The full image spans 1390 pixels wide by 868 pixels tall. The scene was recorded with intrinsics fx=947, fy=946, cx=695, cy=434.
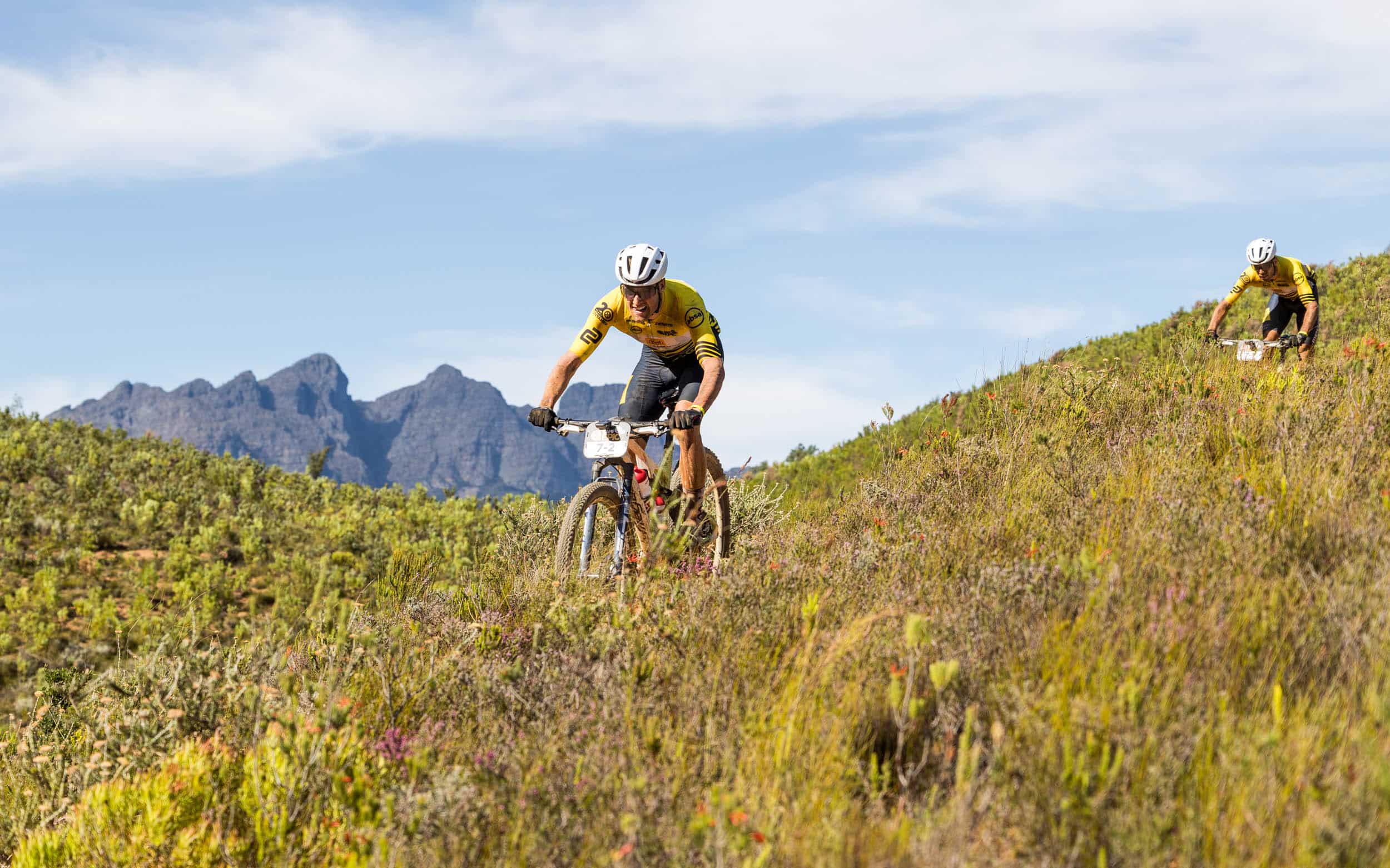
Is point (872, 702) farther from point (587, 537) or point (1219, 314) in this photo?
point (1219, 314)

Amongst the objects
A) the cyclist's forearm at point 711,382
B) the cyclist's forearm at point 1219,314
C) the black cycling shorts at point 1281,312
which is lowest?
the cyclist's forearm at point 711,382

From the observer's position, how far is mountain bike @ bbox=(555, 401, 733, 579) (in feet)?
19.7

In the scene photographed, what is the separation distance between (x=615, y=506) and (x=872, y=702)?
3352mm

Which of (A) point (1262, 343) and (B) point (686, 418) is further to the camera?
(A) point (1262, 343)

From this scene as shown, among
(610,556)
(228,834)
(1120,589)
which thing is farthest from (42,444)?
(1120,589)

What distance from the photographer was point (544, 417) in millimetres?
6219

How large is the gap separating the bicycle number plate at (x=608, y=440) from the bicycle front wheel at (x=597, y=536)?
22 centimetres

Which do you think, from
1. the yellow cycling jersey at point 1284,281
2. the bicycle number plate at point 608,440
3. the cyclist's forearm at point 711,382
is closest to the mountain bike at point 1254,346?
the yellow cycling jersey at point 1284,281

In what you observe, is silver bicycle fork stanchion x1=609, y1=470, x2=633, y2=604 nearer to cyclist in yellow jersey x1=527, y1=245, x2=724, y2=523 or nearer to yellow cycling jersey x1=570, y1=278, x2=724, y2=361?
cyclist in yellow jersey x1=527, y1=245, x2=724, y2=523

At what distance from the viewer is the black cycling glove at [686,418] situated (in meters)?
5.77

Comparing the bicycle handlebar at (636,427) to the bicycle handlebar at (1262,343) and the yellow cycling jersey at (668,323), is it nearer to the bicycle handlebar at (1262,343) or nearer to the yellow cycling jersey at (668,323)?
the yellow cycling jersey at (668,323)

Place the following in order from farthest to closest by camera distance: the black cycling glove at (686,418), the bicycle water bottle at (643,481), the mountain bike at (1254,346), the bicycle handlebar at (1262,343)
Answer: the bicycle handlebar at (1262,343) → the mountain bike at (1254,346) → the bicycle water bottle at (643,481) → the black cycling glove at (686,418)

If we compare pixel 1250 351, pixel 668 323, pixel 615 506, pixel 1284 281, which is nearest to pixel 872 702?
pixel 615 506

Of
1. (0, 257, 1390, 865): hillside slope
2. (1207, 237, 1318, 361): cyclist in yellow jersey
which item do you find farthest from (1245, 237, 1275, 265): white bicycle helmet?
(0, 257, 1390, 865): hillside slope
